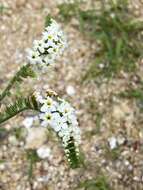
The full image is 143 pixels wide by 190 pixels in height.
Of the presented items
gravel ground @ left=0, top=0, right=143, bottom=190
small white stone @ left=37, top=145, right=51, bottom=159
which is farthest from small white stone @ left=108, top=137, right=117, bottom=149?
small white stone @ left=37, top=145, right=51, bottom=159

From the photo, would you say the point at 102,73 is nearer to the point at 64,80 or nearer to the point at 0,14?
the point at 64,80

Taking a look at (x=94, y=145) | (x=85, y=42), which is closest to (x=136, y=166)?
(x=94, y=145)

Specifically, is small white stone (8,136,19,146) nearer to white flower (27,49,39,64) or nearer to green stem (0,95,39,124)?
green stem (0,95,39,124)

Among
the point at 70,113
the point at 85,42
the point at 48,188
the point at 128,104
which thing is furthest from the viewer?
the point at 85,42

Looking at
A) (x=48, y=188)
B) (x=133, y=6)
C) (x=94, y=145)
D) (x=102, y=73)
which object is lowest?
(x=48, y=188)

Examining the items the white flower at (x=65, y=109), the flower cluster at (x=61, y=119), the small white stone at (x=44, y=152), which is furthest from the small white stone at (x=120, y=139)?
the white flower at (x=65, y=109)

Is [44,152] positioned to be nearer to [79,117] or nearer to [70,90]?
[79,117]

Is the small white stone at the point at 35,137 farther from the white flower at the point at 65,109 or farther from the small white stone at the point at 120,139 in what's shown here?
the white flower at the point at 65,109

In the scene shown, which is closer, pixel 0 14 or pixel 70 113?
pixel 70 113

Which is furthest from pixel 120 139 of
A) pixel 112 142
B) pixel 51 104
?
pixel 51 104
